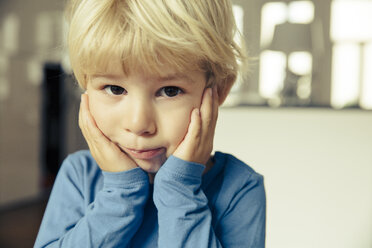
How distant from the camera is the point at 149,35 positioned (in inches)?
20.8

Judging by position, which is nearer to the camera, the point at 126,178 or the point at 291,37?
the point at 126,178

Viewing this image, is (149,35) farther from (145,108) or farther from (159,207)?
(159,207)

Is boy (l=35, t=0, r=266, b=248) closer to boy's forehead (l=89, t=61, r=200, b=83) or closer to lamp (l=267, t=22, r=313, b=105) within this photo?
boy's forehead (l=89, t=61, r=200, b=83)

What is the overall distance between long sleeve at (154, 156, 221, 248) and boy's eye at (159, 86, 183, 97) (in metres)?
0.09

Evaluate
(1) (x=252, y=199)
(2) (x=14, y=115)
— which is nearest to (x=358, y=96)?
(2) (x=14, y=115)

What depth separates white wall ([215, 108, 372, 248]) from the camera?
115cm

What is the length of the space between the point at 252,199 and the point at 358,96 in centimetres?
409

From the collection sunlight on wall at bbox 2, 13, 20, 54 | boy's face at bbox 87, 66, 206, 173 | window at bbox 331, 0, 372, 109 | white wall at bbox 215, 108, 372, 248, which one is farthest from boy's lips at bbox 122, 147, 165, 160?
window at bbox 331, 0, 372, 109

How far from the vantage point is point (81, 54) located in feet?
1.90

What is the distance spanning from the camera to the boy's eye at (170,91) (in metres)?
0.56

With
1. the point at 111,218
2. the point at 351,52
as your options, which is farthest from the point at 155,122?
the point at 351,52

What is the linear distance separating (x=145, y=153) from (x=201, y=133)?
85 mm

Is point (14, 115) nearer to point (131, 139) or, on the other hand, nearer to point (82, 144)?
point (82, 144)

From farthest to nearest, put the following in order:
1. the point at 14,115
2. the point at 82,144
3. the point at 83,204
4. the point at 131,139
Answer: the point at 82,144
the point at 14,115
the point at 83,204
the point at 131,139
